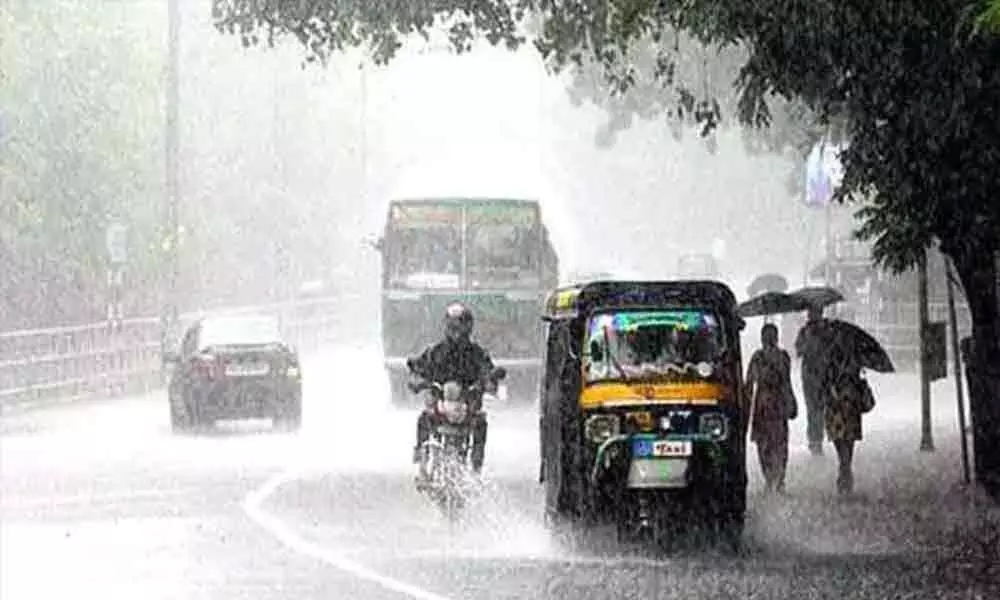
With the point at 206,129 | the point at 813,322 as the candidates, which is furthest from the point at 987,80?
the point at 206,129

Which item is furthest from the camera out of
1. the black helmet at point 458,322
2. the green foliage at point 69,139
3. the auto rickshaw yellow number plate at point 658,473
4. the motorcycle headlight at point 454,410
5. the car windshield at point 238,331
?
the green foliage at point 69,139

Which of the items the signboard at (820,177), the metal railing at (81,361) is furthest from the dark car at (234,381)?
the signboard at (820,177)

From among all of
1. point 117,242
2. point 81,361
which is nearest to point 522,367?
point 81,361

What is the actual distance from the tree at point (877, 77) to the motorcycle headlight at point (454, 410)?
3.42 metres

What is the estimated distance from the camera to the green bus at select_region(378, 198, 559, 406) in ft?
131

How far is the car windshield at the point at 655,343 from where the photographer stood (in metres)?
18.5

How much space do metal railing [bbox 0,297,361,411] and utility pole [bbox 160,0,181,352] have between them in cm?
40

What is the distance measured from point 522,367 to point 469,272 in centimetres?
189

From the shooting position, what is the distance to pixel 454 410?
797 inches

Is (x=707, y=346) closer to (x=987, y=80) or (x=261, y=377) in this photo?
(x=987, y=80)

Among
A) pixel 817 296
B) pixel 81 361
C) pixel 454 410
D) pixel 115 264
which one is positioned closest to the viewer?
pixel 454 410

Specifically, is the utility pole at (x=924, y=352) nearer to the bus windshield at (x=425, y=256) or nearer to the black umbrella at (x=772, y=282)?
the black umbrella at (x=772, y=282)

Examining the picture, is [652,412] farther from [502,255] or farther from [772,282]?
[772,282]

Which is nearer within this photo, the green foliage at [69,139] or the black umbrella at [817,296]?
the black umbrella at [817,296]
